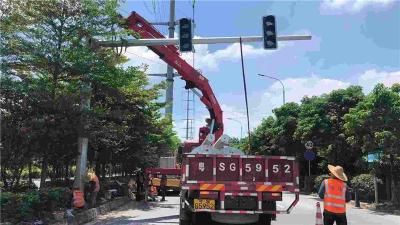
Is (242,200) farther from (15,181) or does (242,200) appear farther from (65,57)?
(15,181)

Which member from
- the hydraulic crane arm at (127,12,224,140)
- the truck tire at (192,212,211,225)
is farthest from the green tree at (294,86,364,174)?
the truck tire at (192,212,211,225)

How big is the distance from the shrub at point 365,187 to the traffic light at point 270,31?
14.2 m

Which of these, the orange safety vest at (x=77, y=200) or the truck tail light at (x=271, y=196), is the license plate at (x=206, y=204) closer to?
the truck tail light at (x=271, y=196)

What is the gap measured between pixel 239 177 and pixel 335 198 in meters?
2.55

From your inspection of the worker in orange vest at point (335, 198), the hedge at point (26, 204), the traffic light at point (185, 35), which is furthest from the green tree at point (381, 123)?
the hedge at point (26, 204)

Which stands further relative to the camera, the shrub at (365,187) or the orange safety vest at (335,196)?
the shrub at (365,187)

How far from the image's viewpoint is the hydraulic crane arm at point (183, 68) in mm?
21109

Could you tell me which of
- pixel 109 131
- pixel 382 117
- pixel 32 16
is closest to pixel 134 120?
pixel 109 131

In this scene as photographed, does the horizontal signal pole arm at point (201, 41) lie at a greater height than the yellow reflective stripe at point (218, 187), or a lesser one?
greater

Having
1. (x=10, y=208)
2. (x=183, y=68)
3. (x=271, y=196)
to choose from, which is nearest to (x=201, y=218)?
(x=271, y=196)

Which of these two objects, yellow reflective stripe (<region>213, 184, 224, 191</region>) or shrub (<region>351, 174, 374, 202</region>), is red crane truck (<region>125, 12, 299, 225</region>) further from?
shrub (<region>351, 174, 374, 202</region>)

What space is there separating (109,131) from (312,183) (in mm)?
25471

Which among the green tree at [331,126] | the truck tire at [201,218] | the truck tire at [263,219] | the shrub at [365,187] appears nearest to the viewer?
the truck tire at [263,219]

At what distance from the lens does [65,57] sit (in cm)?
1753
